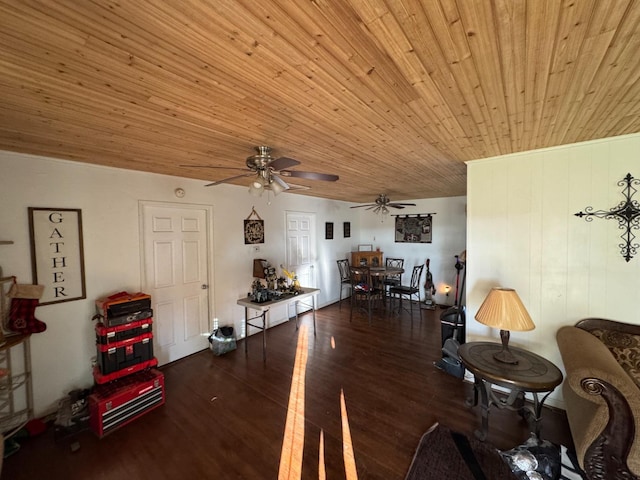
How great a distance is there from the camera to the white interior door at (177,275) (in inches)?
119

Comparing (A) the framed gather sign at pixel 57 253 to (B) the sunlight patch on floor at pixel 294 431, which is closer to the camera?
(B) the sunlight patch on floor at pixel 294 431

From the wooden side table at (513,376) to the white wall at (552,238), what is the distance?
0.53 metres

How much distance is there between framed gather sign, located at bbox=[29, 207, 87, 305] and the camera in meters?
2.24

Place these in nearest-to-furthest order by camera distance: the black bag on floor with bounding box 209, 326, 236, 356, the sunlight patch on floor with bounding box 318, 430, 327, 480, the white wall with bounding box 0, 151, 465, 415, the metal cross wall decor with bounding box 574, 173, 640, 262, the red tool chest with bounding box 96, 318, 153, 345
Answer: the sunlight patch on floor with bounding box 318, 430, 327, 480 < the metal cross wall decor with bounding box 574, 173, 640, 262 < the white wall with bounding box 0, 151, 465, 415 < the red tool chest with bounding box 96, 318, 153, 345 < the black bag on floor with bounding box 209, 326, 236, 356

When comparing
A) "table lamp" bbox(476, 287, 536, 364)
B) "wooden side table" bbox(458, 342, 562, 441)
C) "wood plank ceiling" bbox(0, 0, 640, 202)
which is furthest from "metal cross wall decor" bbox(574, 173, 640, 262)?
"wooden side table" bbox(458, 342, 562, 441)

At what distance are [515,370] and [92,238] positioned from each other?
4.00 metres

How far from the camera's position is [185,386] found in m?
2.71

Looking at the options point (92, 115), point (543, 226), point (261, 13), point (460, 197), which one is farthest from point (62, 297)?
point (460, 197)

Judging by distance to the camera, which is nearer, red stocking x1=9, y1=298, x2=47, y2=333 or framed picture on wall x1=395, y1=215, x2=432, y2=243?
red stocking x1=9, y1=298, x2=47, y2=333

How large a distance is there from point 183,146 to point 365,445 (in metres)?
2.84

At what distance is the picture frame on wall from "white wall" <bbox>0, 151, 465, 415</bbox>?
1.67 meters

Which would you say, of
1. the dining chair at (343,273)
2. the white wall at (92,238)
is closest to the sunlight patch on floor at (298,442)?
the white wall at (92,238)

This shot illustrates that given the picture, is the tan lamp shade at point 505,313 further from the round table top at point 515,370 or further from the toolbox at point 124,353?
the toolbox at point 124,353

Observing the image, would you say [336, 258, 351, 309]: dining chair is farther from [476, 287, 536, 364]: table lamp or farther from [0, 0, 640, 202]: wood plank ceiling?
[0, 0, 640, 202]: wood plank ceiling
